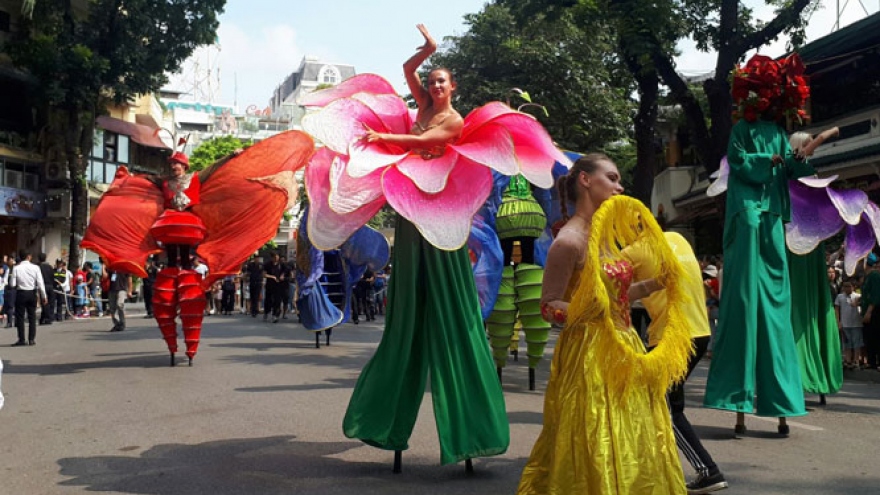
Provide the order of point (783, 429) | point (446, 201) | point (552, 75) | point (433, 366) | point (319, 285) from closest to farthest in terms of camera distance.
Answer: point (446, 201) → point (433, 366) → point (783, 429) → point (319, 285) → point (552, 75)

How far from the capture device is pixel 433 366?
496 cm

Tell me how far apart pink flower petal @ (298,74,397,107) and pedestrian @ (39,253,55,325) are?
52.1ft

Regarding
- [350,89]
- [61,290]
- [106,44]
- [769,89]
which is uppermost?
[106,44]

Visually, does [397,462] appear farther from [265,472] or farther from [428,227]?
[428,227]

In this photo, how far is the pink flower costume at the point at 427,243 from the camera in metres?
4.82

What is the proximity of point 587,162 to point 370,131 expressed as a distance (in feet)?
5.35

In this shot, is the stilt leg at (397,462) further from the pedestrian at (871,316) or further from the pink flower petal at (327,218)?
the pedestrian at (871,316)

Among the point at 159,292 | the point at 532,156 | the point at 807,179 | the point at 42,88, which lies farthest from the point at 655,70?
the point at 42,88

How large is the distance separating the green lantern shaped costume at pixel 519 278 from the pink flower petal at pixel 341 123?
336 centimetres

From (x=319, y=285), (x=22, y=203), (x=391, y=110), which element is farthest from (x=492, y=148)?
(x=22, y=203)

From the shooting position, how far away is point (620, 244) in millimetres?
3789

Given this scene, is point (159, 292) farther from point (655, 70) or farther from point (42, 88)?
point (42, 88)

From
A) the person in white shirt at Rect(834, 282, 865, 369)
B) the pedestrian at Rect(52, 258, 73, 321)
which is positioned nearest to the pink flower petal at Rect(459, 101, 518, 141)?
the person in white shirt at Rect(834, 282, 865, 369)

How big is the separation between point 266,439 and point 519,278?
324 centimetres
